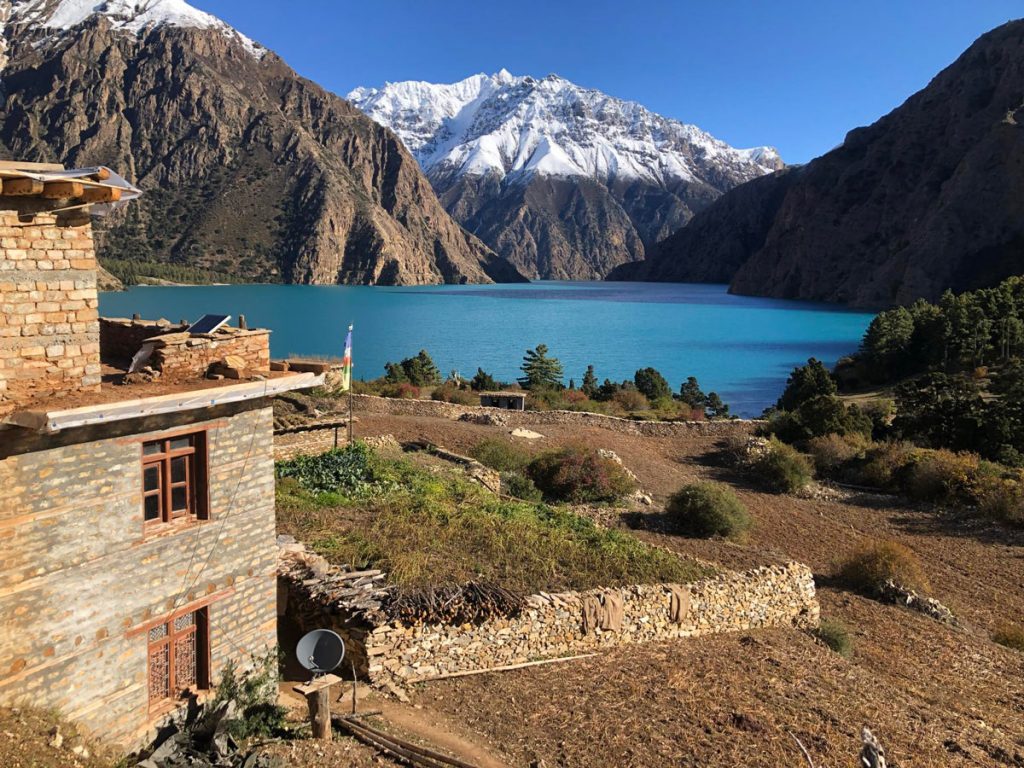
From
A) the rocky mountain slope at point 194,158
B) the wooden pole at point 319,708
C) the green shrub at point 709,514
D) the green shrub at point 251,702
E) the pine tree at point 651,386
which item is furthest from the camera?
the rocky mountain slope at point 194,158

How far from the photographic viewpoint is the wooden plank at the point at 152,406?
564 cm

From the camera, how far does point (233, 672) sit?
7.60 meters

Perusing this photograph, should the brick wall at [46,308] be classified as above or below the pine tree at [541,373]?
above

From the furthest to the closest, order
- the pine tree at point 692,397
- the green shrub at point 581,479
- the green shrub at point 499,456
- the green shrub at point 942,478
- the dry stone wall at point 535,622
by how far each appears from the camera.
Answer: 1. the pine tree at point 692,397
2. the green shrub at point 499,456
3. the green shrub at point 942,478
4. the green shrub at point 581,479
5. the dry stone wall at point 535,622

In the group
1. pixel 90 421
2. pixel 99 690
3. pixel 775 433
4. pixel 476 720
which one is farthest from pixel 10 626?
pixel 775 433

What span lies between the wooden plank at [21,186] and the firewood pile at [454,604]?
5.28 m

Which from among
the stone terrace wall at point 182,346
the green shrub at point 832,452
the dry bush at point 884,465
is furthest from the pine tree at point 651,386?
the stone terrace wall at point 182,346

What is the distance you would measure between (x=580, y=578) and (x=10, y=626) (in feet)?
21.9

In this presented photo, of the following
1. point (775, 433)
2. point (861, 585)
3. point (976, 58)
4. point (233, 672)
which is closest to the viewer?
point (233, 672)

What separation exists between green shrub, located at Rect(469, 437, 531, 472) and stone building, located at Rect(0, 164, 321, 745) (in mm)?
11786

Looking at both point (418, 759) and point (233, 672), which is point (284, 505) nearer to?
point (233, 672)

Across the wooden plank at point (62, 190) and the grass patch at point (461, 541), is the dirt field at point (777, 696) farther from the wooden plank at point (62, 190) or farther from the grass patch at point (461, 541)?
the wooden plank at point (62, 190)

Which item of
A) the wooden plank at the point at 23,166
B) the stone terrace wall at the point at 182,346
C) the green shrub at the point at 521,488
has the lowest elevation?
the green shrub at the point at 521,488

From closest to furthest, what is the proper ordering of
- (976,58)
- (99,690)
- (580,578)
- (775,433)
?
(99,690), (580,578), (775,433), (976,58)
